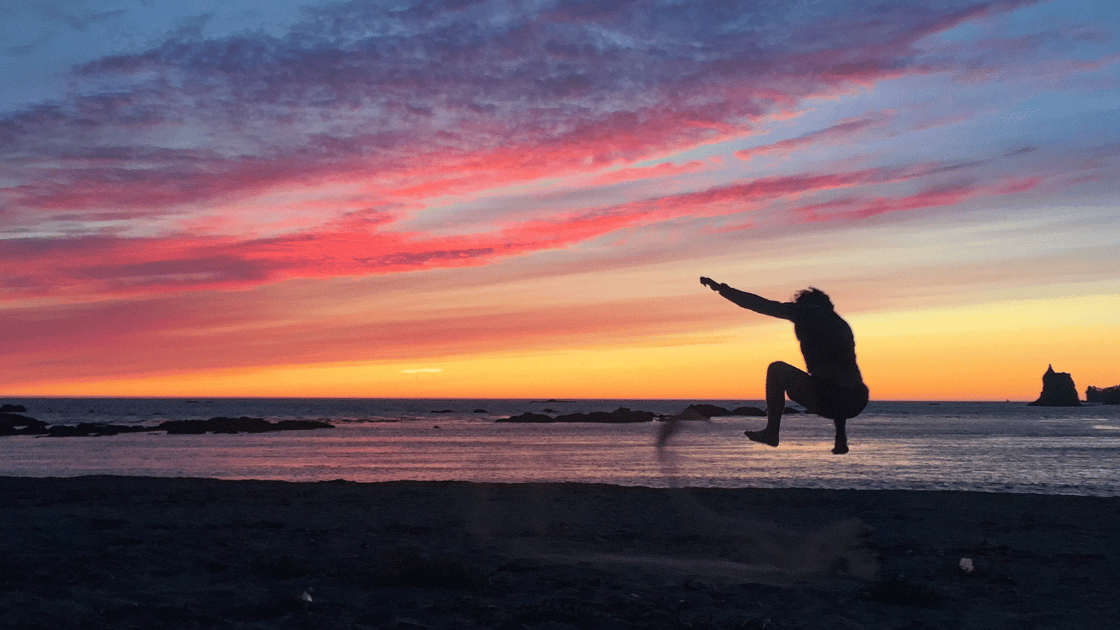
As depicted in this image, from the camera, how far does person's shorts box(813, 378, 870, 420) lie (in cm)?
738

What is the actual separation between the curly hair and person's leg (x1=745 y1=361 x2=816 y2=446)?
61 centimetres

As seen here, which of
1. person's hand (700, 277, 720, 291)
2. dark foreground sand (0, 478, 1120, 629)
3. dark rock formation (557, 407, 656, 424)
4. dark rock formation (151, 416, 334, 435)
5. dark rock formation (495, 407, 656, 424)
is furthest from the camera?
dark rock formation (557, 407, 656, 424)

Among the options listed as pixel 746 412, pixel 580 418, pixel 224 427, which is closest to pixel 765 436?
pixel 224 427

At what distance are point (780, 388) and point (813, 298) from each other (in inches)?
34.6

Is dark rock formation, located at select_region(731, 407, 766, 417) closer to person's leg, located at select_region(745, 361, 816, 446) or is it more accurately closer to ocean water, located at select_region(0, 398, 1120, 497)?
ocean water, located at select_region(0, 398, 1120, 497)

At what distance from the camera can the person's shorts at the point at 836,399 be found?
738 centimetres

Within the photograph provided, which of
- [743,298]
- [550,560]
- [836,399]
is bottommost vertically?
[550,560]

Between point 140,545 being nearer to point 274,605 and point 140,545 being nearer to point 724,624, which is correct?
point 274,605

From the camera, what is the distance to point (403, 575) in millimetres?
12781

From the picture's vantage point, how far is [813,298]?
24.4ft

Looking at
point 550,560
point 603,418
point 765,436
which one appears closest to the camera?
point 765,436

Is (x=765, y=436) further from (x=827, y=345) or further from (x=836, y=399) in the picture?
(x=827, y=345)

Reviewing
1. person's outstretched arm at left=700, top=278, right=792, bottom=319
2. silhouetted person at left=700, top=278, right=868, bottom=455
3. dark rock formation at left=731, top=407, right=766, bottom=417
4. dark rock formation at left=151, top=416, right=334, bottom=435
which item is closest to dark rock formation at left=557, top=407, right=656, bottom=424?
dark rock formation at left=731, top=407, right=766, bottom=417

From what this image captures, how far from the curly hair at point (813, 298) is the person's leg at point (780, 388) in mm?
611
